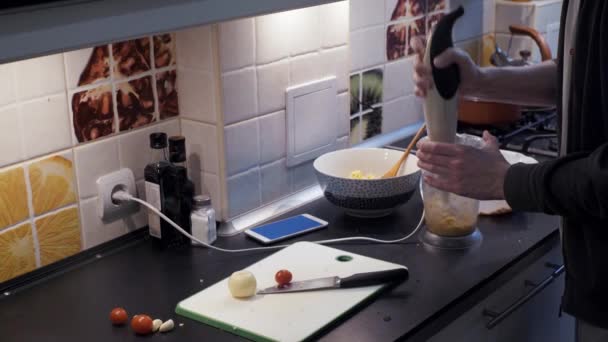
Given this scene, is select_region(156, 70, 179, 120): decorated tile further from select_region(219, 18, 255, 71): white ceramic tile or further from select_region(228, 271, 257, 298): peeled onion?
select_region(228, 271, 257, 298): peeled onion

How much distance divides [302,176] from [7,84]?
76cm

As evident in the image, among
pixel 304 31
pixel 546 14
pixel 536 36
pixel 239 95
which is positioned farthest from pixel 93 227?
pixel 546 14

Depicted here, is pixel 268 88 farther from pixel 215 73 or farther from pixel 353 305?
pixel 353 305

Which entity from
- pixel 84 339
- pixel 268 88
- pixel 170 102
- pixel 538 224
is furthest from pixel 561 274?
pixel 84 339

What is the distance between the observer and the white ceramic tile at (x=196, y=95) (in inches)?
70.3

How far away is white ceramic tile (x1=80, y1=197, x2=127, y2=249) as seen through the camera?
1.72 metres

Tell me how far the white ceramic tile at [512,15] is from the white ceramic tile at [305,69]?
3.19 feet

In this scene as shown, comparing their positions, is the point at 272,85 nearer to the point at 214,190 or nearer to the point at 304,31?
the point at 304,31

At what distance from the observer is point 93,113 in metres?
1.69

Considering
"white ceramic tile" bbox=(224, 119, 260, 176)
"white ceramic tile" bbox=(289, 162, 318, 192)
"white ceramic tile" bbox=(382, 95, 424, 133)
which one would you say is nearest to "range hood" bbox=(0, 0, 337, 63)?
"white ceramic tile" bbox=(224, 119, 260, 176)

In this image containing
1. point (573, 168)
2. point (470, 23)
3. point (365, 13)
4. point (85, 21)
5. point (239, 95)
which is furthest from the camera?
point (470, 23)

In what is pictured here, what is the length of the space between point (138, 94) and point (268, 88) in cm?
28

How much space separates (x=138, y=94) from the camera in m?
1.77

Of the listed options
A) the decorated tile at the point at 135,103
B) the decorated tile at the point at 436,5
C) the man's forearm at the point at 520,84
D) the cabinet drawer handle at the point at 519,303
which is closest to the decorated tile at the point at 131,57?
the decorated tile at the point at 135,103
